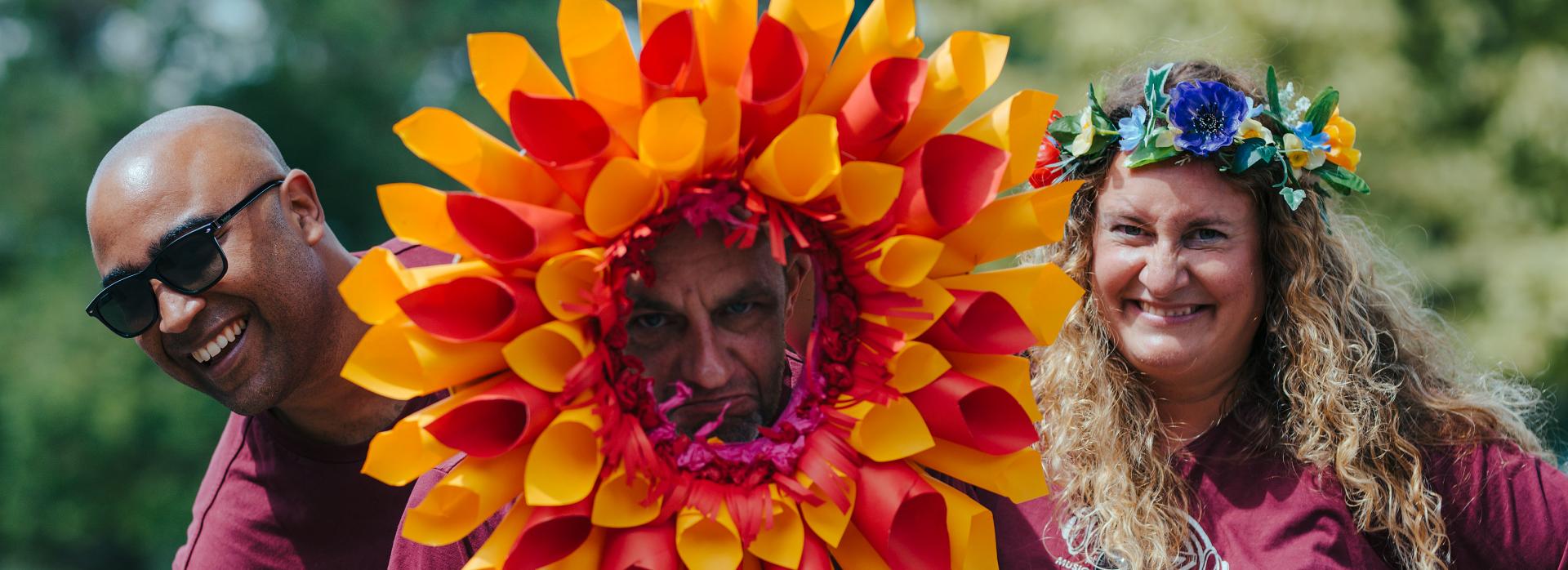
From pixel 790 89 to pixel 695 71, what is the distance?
16 cm

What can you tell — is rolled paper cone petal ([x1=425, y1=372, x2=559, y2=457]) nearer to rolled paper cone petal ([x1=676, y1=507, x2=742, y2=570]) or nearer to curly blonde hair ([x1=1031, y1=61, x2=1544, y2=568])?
rolled paper cone petal ([x1=676, y1=507, x2=742, y2=570])

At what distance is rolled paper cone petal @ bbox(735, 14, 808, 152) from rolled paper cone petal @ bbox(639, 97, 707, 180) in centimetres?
11

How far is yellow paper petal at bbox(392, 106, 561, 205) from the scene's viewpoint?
2221 millimetres

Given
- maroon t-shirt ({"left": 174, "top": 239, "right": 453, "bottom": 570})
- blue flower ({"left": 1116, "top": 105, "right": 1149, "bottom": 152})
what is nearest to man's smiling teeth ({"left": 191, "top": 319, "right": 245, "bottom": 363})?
maroon t-shirt ({"left": 174, "top": 239, "right": 453, "bottom": 570})

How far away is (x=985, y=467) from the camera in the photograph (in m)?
2.49

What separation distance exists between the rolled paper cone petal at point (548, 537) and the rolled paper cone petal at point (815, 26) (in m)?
0.80

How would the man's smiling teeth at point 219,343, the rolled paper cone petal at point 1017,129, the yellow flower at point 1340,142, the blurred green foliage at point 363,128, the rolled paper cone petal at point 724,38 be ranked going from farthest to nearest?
the blurred green foliage at point 363,128 → the yellow flower at point 1340,142 → the man's smiling teeth at point 219,343 → the rolled paper cone petal at point 1017,129 → the rolled paper cone petal at point 724,38

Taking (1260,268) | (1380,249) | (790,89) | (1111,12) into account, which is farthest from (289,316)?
(1111,12)

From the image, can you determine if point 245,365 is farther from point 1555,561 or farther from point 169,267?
point 1555,561

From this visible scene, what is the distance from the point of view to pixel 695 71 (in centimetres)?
231

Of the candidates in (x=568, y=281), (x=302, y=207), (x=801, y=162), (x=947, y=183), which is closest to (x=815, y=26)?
(x=801, y=162)

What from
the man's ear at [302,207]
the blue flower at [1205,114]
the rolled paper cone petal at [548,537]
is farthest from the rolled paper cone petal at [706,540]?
the blue flower at [1205,114]

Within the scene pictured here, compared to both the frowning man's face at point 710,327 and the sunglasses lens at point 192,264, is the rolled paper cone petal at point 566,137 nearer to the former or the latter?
the frowning man's face at point 710,327

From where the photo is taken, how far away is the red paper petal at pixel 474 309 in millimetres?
2211
